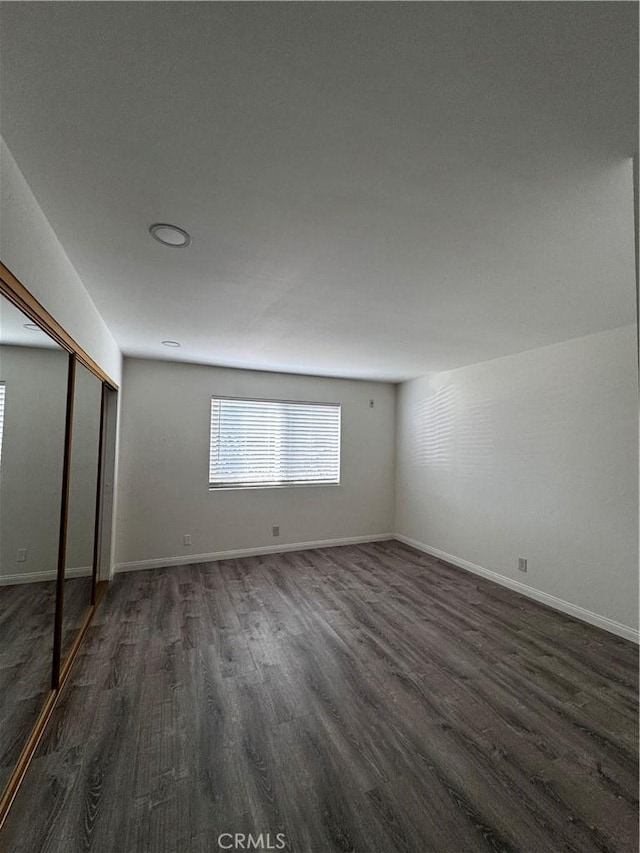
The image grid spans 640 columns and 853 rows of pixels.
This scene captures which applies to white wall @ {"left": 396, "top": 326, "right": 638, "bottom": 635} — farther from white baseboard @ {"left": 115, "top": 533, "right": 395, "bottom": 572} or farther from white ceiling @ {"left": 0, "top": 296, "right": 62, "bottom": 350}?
white ceiling @ {"left": 0, "top": 296, "right": 62, "bottom": 350}

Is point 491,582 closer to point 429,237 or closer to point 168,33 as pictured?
point 429,237

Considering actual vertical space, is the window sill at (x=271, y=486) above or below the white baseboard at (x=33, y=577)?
above

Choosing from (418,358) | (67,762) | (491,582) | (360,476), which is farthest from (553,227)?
(360,476)

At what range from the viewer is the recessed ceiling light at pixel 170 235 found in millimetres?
1520

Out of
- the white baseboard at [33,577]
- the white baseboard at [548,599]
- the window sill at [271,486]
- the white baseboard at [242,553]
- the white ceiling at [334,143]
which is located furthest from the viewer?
the window sill at [271,486]

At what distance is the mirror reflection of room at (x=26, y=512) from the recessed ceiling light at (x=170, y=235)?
0.64 m

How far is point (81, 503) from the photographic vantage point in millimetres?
2318

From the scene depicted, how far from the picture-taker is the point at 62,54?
825 mm

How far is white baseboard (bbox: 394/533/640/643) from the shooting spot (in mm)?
2672

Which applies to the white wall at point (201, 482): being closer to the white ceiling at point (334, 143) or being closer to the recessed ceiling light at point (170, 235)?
the white ceiling at point (334, 143)

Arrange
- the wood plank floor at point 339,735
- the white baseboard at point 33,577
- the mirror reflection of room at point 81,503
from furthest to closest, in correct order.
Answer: the mirror reflection of room at point 81,503, the white baseboard at point 33,577, the wood plank floor at point 339,735

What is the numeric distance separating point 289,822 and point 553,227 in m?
2.59

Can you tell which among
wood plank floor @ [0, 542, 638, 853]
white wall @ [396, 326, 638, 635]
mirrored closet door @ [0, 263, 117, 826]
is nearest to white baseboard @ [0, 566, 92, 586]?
mirrored closet door @ [0, 263, 117, 826]

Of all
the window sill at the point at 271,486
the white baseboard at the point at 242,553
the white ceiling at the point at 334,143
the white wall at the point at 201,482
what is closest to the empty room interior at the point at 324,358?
the white ceiling at the point at 334,143
